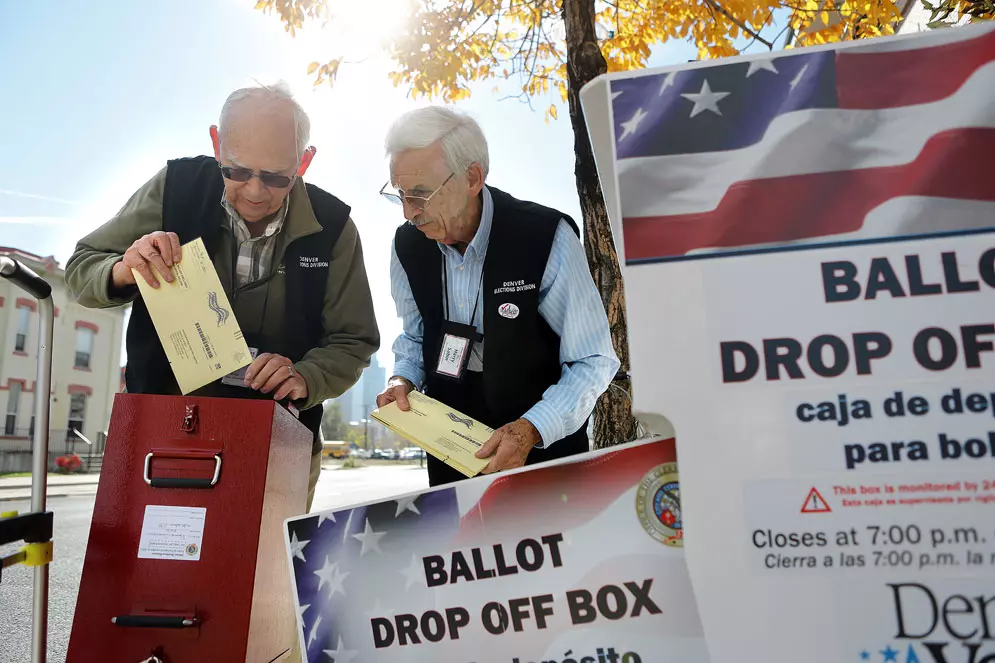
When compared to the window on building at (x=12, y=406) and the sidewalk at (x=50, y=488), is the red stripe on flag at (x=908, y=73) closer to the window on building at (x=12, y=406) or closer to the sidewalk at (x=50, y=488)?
the sidewalk at (x=50, y=488)

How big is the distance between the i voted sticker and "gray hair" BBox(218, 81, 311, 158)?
31.3 inches

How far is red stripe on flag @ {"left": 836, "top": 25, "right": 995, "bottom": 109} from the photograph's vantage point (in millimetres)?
962

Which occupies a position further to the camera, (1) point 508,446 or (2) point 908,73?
(1) point 508,446

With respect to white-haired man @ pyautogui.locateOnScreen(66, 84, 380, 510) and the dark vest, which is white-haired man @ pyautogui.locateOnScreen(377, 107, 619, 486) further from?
white-haired man @ pyautogui.locateOnScreen(66, 84, 380, 510)

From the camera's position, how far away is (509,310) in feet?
6.47

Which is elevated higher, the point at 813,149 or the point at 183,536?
the point at 813,149

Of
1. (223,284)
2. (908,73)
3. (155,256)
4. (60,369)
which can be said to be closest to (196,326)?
(155,256)

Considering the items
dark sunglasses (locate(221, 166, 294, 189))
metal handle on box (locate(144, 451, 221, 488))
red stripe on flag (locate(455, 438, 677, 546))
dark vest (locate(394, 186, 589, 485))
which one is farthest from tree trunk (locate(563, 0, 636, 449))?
red stripe on flag (locate(455, 438, 677, 546))

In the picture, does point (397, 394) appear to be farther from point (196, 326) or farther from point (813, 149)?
point (813, 149)

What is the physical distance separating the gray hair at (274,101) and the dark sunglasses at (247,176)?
0.11 m

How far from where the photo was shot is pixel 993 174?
3.04 feet

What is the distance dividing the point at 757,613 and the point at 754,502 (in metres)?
0.14

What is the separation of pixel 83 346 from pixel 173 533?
29.1 meters

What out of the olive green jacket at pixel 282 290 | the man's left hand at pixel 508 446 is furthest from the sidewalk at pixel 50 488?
the man's left hand at pixel 508 446
